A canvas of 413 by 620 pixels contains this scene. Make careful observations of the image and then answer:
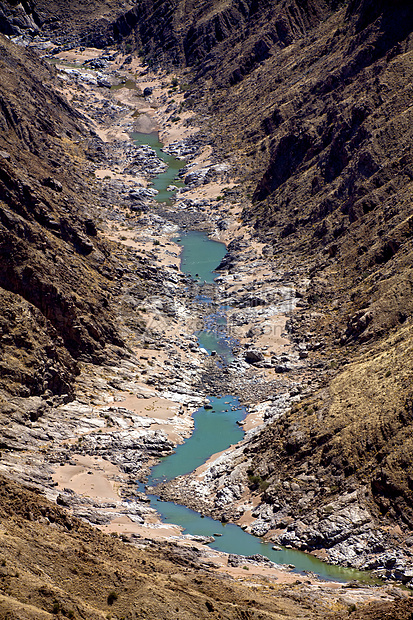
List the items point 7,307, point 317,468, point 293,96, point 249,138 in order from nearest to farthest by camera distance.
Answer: point 317,468 < point 7,307 < point 293,96 < point 249,138

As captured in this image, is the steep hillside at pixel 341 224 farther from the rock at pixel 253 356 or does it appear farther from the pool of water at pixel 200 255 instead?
the pool of water at pixel 200 255

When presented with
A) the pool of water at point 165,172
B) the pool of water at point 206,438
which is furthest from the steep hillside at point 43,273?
the pool of water at point 165,172

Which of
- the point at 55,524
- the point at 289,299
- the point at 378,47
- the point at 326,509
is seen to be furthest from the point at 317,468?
the point at 378,47

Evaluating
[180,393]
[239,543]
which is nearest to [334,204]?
[180,393]

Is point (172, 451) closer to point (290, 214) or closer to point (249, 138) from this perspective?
point (290, 214)

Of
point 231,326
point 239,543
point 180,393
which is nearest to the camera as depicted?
point 239,543

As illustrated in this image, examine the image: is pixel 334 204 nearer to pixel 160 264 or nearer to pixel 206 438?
pixel 160 264

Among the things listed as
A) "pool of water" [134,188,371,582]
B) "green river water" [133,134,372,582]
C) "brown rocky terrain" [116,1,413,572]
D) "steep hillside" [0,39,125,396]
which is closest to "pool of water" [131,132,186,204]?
"brown rocky terrain" [116,1,413,572]

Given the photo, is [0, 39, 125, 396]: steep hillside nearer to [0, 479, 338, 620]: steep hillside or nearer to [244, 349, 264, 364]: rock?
[244, 349, 264, 364]: rock
